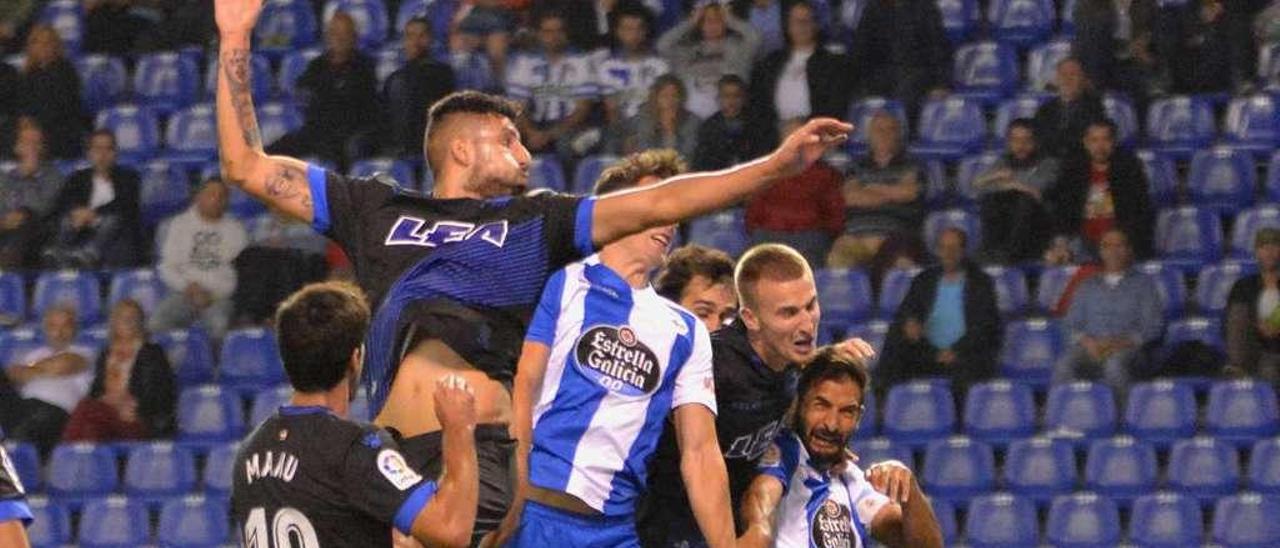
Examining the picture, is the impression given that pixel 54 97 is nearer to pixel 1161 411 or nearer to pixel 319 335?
pixel 1161 411

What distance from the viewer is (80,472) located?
12.7 meters

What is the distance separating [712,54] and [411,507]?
8390mm

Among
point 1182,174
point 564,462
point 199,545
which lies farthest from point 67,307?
point 564,462

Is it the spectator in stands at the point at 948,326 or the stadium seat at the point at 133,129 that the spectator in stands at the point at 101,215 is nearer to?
the stadium seat at the point at 133,129

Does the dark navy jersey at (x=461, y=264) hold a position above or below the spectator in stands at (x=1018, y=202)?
above

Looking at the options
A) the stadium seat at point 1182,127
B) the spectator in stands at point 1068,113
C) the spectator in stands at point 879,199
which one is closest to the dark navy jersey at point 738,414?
the spectator in stands at point 879,199

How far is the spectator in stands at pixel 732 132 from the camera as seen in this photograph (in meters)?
12.6

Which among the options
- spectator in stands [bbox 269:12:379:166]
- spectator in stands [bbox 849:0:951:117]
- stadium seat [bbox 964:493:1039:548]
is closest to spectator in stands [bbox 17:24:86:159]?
spectator in stands [bbox 269:12:379:166]

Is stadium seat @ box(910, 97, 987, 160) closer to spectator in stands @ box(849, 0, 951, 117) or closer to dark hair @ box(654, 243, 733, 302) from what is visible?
spectator in stands @ box(849, 0, 951, 117)

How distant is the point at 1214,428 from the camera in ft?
38.1

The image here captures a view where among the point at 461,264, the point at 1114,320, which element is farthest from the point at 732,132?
the point at 461,264

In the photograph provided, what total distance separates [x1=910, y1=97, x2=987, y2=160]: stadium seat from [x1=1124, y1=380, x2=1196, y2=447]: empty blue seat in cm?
198

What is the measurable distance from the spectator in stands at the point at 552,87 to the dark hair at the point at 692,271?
20.1 feet

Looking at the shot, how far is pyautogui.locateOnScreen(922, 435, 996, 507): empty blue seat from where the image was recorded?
38.0 ft
